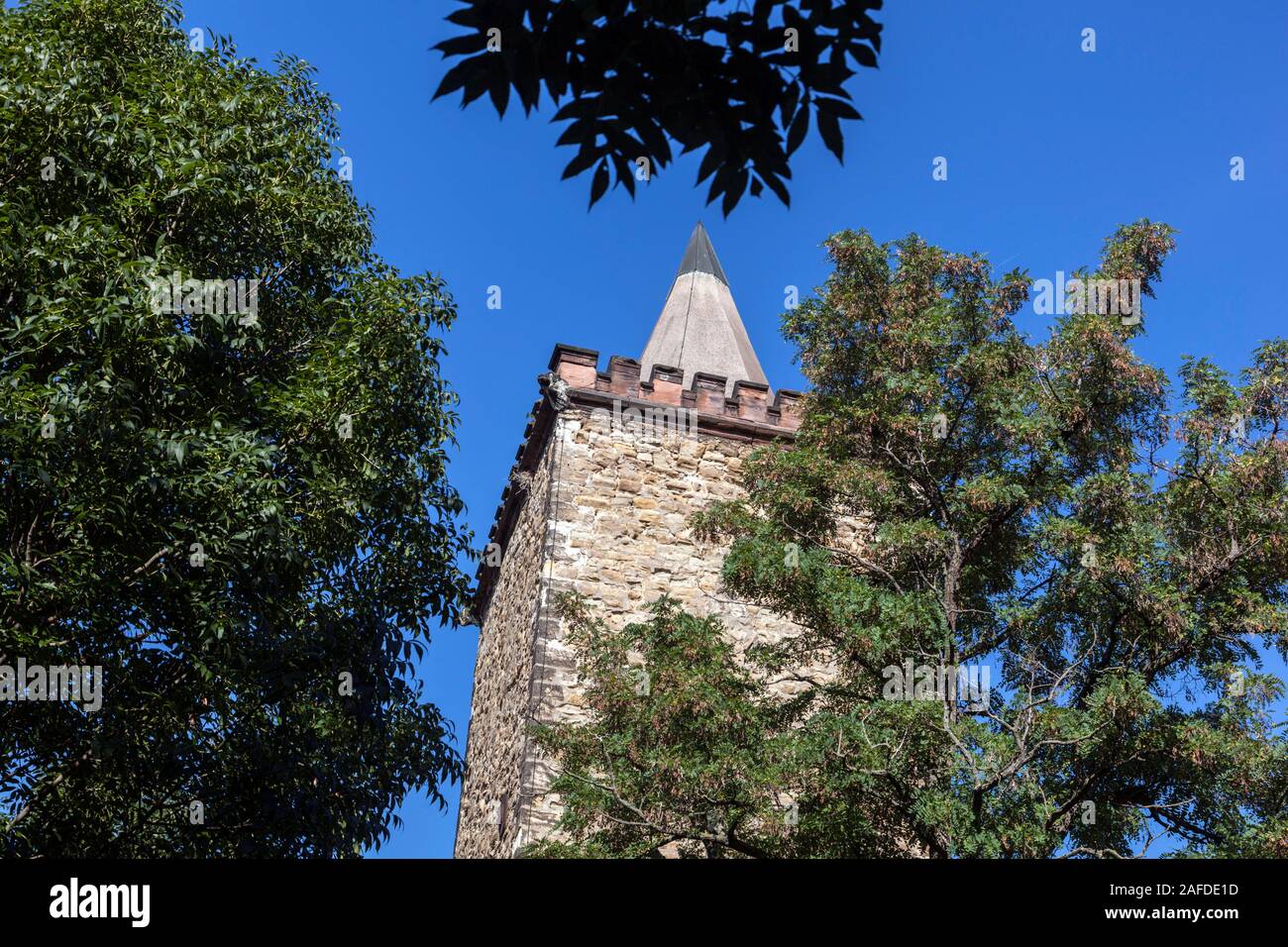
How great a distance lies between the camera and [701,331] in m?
24.1

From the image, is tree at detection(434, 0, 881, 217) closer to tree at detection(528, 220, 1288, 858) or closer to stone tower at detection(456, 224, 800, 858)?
tree at detection(528, 220, 1288, 858)

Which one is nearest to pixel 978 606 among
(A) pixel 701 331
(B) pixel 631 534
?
(B) pixel 631 534

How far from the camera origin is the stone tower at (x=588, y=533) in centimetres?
1725

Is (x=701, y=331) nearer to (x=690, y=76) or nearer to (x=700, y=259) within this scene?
(x=700, y=259)

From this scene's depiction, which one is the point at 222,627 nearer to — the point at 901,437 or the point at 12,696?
the point at 12,696

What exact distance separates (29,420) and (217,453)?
1.34 m

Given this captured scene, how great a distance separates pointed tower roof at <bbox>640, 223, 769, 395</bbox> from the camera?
2338 cm

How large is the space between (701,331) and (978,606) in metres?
11.9

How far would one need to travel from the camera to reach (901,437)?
13.3m

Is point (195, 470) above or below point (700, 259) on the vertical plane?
below

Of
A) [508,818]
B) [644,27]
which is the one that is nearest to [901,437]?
[508,818]

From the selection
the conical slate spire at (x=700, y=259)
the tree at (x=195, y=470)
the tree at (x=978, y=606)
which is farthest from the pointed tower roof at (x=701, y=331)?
the tree at (x=195, y=470)

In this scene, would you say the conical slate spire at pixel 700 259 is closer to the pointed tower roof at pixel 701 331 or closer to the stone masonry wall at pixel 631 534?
the pointed tower roof at pixel 701 331

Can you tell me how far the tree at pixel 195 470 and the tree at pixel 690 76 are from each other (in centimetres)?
579
